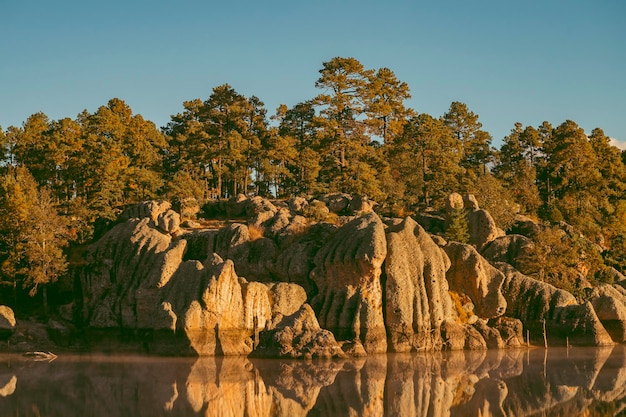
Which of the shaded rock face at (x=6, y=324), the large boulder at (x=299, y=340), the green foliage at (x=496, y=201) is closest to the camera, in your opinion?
the large boulder at (x=299, y=340)

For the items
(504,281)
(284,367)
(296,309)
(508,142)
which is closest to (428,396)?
(284,367)

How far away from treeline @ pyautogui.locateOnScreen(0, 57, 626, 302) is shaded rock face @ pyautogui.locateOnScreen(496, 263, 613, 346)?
14304mm

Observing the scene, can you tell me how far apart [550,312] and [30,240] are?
34.5 m

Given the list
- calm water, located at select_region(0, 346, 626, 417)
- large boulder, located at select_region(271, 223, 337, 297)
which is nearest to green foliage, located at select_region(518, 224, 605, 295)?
calm water, located at select_region(0, 346, 626, 417)

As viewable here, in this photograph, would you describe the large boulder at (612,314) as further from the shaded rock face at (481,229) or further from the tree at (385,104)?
the tree at (385,104)

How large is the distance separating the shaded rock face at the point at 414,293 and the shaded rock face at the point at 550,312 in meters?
5.38

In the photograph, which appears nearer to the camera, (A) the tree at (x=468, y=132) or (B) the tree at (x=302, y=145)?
(B) the tree at (x=302, y=145)

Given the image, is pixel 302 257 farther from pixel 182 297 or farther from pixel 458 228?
pixel 458 228

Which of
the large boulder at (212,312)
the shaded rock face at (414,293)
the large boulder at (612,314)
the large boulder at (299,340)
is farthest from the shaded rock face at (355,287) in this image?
the large boulder at (612,314)

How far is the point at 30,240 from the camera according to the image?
2377 inches

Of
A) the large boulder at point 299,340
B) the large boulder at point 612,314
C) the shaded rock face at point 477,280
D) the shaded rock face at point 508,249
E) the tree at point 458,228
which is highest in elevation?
the tree at point 458,228

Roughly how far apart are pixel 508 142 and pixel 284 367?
54.7m

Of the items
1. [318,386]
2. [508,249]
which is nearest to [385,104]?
[508,249]

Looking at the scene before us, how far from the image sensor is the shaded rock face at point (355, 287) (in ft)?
169
